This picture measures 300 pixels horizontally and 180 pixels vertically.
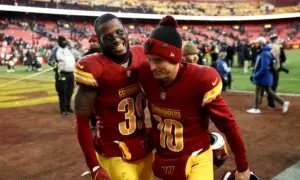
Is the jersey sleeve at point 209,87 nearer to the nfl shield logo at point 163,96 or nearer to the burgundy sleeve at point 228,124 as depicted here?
the burgundy sleeve at point 228,124

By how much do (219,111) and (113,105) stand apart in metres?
0.82

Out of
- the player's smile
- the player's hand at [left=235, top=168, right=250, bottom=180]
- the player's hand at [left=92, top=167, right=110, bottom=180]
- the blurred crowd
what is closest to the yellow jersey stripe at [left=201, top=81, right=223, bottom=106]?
the player's hand at [left=235, top=168, right=250, bottom=180]

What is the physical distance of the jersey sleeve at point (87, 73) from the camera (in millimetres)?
2742

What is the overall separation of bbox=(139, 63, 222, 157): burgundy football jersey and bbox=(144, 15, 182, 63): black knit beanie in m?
0.15

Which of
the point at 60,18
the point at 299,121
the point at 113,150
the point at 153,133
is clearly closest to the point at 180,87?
the point at 153,133

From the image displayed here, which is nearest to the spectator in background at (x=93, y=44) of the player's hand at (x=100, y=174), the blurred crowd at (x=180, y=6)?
the player's hand at (x=100, y=174)

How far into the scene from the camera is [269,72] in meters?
9.13

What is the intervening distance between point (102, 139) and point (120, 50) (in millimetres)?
734

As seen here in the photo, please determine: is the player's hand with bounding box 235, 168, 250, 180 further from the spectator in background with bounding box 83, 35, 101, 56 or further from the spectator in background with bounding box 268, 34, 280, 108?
the spectator in background with bounding box 268, 34, 280, 108

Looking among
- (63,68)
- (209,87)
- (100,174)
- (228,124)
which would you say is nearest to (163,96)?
(209,87)

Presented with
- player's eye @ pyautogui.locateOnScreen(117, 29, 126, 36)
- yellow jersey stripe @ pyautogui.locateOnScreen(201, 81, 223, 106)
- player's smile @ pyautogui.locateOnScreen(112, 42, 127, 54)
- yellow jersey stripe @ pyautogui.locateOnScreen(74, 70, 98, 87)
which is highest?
player's eye @ pyautogui.locateOnScreen(117, 29, 126, 36)

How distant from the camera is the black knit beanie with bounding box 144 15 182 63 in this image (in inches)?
102

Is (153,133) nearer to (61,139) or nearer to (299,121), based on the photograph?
(61,139)

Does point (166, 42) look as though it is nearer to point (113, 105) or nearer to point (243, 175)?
point (113, 105)
